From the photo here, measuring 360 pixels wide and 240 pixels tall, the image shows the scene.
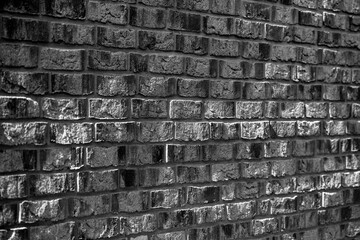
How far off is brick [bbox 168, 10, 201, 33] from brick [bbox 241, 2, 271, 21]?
0.89 ft

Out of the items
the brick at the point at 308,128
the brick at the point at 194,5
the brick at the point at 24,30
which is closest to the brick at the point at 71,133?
the brick at the point at 24,30

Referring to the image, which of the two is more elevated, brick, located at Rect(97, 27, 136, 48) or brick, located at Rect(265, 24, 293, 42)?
brick, located at Rect(265, 24, 293, 42)

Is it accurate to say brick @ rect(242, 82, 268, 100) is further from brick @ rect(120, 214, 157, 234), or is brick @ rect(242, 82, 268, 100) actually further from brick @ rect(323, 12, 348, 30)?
brick @ rect(120, 214, 157, 234)

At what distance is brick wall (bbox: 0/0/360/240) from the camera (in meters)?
1.84

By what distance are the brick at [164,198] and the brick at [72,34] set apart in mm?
704

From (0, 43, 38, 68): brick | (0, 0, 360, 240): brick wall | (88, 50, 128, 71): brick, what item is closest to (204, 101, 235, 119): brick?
(0, 0, 360, 240): brick wall

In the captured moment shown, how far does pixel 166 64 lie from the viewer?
210cm

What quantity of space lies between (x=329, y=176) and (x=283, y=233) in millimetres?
426

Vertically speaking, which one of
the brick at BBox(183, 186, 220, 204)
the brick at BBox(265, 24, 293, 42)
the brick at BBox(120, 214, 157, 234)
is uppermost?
the brick at BBox(265, 24, 293, 42)

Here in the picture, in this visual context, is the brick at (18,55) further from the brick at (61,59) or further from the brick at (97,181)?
the brick at (97,181)

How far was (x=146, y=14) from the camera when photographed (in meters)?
2.05

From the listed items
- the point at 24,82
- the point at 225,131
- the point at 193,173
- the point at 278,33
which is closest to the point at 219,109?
the point at 225,131

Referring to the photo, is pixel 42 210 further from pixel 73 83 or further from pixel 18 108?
pixel 73 83

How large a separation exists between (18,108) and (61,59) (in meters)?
0.25
